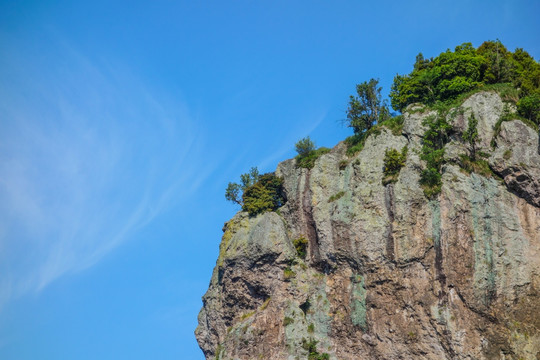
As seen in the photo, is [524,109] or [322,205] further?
[322,205]

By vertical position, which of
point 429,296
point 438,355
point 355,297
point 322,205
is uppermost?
point 322,205

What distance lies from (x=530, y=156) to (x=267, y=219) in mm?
23115

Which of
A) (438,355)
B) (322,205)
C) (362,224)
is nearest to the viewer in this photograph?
(438,355)

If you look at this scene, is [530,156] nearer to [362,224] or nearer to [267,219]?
[362,224]

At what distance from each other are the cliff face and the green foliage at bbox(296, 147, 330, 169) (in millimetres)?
804

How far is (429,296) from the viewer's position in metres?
48.8

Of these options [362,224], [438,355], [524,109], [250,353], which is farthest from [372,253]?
[524,109]

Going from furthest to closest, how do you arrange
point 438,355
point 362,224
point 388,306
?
point 362,224 → point 388,306 → point 438,355

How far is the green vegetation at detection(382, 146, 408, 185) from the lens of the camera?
5494 centimetres

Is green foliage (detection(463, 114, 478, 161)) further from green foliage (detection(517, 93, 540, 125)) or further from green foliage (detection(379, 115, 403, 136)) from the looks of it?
green foliage (detection(379, 115, 403, 136))

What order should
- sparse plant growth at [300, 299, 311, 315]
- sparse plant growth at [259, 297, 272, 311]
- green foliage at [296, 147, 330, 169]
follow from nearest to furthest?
Answer: sparse plant growth at [300, 299, 311, 315] → sparse plant growth at [259, 297, 272, 311] → green foliage at [296, 147, 330, 169]

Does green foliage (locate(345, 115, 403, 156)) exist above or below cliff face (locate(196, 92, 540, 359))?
above

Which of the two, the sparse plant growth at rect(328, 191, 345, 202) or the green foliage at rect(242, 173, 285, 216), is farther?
the green foliage at rect(242, 173, 285, 216)

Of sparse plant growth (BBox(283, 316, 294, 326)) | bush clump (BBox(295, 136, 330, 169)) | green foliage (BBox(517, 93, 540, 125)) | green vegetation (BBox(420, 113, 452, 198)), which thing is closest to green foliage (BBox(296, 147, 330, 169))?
bush clump (BBox(295, 136, 330, 169))
